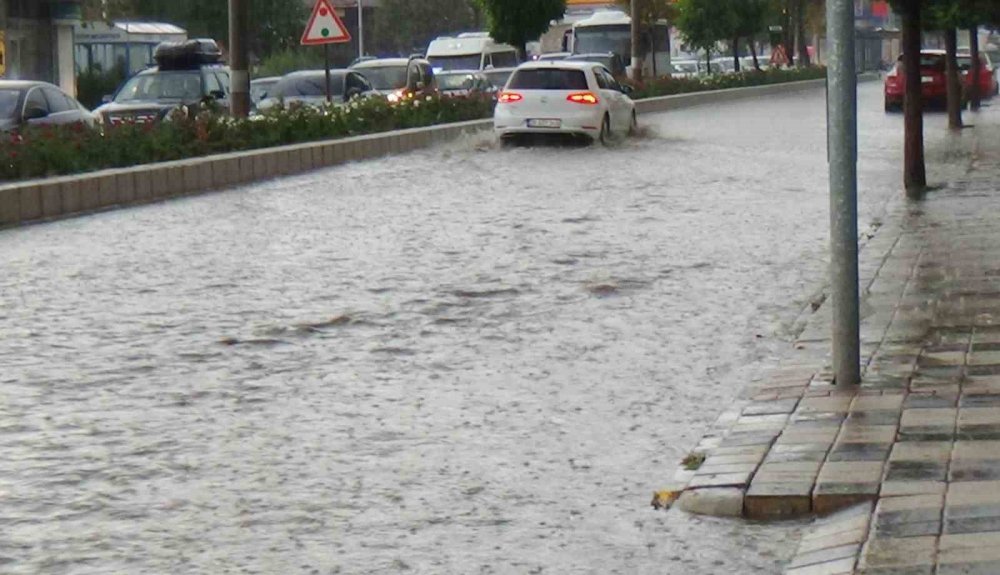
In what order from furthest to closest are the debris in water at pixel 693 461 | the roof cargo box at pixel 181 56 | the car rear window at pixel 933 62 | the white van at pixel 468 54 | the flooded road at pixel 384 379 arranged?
1. the white van at pixel 468 54
2. the car rear window at pixel 933 62
3. the roof cargo box at pixel 181 56
4. the debris in water at pixel 693 461
5. the flooded road at pixel 384 379

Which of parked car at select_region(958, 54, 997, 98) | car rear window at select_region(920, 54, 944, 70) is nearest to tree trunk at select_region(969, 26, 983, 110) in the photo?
car rear window at select_region(920, 54, 944, 70)

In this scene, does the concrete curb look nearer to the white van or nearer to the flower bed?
the flower bed

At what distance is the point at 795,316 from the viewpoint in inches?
458

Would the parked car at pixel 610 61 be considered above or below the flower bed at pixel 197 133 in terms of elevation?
above

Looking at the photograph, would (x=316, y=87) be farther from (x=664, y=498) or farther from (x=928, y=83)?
(x=664, y=498)

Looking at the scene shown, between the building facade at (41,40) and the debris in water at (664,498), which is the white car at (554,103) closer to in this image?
the building facade at (41,40)

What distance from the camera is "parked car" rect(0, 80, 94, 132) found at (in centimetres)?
2514

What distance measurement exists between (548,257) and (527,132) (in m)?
17.4

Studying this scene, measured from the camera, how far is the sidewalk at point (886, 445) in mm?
5910

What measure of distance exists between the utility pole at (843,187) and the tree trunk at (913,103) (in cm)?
1169

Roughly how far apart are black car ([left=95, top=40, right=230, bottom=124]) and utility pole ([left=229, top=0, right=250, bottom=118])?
3.13 metres

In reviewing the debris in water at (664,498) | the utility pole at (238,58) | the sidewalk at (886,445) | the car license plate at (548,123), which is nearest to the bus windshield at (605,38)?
the car license plate at (548,123)

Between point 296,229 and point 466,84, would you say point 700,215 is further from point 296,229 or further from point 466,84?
point 466,84

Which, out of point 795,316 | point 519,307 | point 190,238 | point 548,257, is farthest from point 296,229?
point 795,316
